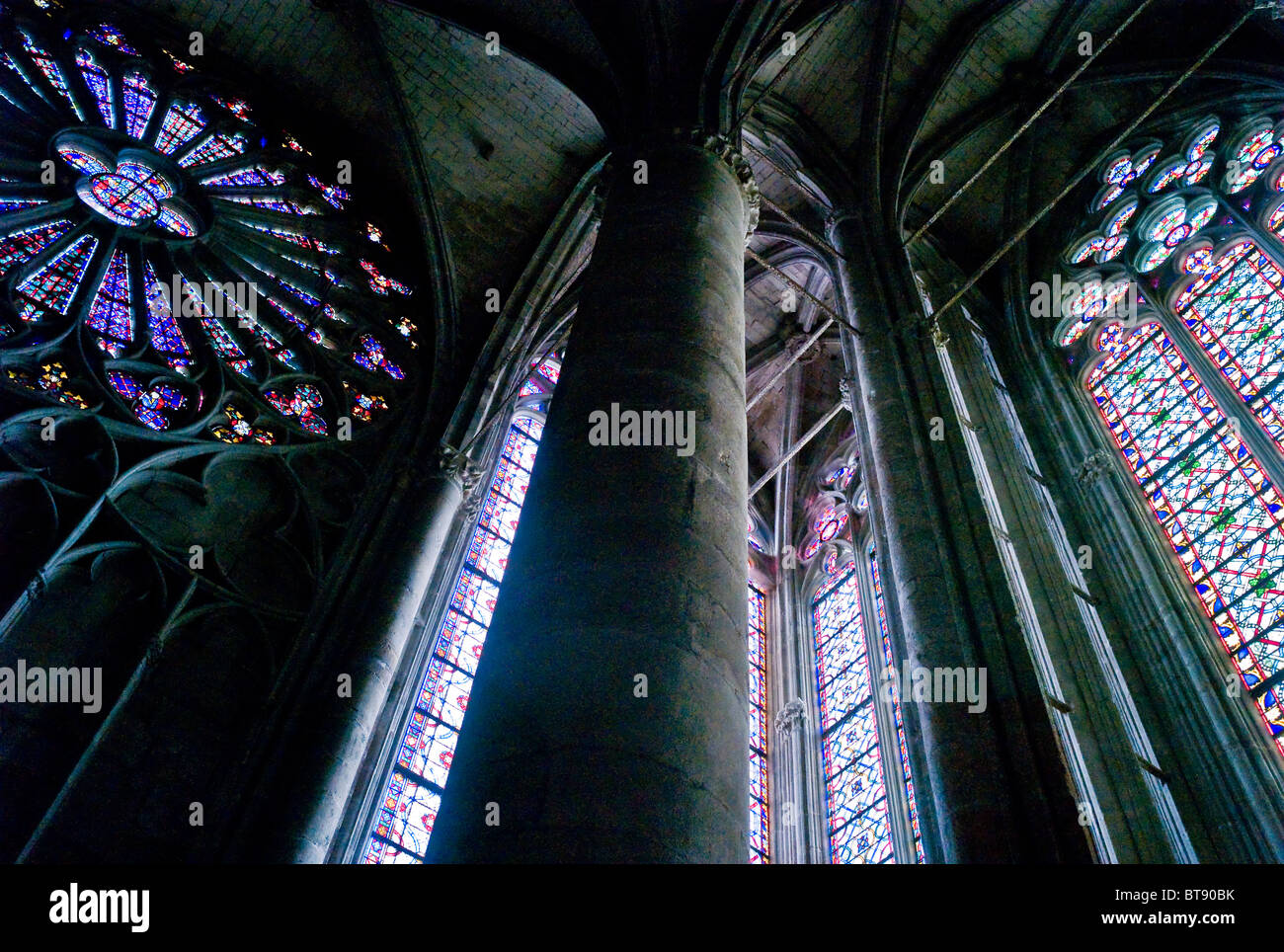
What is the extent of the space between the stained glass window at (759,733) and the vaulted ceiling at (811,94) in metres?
5.67

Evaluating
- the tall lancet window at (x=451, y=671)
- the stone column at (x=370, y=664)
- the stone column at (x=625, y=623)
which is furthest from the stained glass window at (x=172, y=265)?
the stone column at (x=625, y=623)

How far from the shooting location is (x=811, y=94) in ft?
43.0

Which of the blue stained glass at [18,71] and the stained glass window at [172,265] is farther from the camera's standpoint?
the blue stained glass at [18,71]

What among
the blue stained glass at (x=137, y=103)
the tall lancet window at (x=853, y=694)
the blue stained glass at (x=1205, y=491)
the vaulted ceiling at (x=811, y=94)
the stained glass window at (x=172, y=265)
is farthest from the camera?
the blue stained glass at (x=137, y=103)

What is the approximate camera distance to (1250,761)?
26.9 feet

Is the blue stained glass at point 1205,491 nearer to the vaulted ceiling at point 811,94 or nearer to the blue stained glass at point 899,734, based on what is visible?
the vaulted ceiling at point 811,94

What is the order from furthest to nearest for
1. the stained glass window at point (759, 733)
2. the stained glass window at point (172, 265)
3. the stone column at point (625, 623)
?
the stained glass window at point (759, 733), the stained glass window at point (172, 265), the stone column at point (625, 623)

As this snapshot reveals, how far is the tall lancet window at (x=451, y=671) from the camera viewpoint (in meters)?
10.2

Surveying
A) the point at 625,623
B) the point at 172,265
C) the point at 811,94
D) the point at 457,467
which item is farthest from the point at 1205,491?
the point at 172,265

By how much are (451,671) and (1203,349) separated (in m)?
9.58

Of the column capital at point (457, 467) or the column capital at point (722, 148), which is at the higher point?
the column capital at point (457, 467)

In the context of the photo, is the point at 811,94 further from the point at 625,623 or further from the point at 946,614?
the point at 625,623

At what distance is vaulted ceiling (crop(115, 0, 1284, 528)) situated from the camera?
41.2 feet
